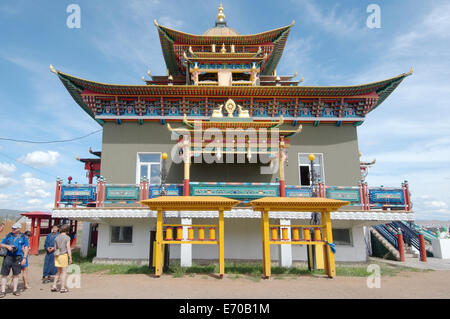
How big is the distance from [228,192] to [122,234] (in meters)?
5.53

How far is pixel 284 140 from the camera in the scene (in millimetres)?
11586

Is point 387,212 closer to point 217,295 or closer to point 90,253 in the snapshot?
point 217,295

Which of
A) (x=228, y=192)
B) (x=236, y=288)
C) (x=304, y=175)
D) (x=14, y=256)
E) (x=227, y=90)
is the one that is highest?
(x=227, y=90)

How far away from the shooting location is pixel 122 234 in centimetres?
1252

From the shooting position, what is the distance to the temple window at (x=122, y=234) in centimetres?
1242

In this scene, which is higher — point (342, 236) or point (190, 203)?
point (190, 203)

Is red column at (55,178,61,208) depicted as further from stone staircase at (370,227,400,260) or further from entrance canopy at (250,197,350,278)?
stone staircase at (370,227,400,260)

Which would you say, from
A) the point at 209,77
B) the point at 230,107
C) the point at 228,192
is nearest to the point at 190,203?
the point at 228,192

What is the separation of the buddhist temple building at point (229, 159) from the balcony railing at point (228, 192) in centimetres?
4

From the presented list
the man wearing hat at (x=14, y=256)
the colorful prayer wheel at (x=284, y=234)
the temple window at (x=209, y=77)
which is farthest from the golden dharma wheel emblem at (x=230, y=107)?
the man wearing hat at (x=14, y=256)

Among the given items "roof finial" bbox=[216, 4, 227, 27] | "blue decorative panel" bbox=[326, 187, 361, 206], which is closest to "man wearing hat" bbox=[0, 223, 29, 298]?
"blue decorative panel" bbox=[326, 187, 361, 206]

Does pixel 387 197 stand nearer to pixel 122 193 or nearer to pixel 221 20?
pixel 122 193

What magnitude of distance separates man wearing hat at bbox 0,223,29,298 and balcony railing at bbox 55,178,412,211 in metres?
4.26
